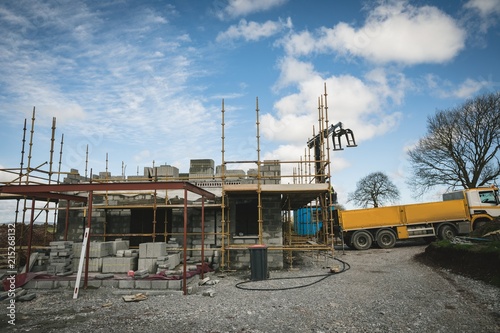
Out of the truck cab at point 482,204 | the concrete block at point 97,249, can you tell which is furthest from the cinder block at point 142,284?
the truck cab at point 482,204

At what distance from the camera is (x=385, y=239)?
1789cm

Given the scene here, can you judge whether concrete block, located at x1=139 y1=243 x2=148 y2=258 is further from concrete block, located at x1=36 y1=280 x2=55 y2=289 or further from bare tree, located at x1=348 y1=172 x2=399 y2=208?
bare tree, located at x1=348 y1=172 x2=399 y2=208

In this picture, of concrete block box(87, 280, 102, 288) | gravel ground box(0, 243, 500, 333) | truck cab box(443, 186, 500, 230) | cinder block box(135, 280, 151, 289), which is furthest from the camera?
truck cab box(443, 186, 500, 230)

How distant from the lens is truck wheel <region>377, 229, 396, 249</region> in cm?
1777

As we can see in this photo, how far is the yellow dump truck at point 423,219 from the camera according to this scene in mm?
17438

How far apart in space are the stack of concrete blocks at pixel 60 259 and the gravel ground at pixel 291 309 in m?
1.58

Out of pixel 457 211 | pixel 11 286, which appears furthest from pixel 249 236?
pixel 457 211

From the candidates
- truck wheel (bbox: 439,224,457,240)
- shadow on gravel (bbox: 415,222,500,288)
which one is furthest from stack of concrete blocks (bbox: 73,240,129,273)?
truck wheel (bbox: 439,224,457,240)

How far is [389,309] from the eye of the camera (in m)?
6.49

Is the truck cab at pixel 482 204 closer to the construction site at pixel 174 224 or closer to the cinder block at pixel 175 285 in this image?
the construction site at pixel 174 224

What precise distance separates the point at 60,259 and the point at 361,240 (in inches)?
576

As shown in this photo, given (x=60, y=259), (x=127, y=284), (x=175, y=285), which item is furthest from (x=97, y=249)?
(x=175, y=285)

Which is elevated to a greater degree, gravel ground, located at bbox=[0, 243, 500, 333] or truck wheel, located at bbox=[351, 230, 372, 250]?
truck wheel, located at bbox=[351, 230, 372, 250]

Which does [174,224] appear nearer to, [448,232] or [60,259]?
[60,259]
